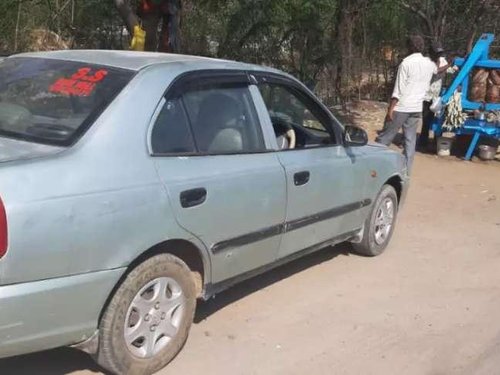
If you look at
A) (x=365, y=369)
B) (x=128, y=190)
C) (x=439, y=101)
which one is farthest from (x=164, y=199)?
(x=439, y=101)

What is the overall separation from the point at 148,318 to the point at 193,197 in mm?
664

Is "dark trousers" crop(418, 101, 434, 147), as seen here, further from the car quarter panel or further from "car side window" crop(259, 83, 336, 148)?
the car quarter panel

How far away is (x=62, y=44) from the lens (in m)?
12.6

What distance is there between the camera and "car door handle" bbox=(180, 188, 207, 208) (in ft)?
12.7

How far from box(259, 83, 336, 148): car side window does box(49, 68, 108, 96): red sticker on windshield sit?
1365 mm

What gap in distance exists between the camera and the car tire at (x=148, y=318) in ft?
11.9

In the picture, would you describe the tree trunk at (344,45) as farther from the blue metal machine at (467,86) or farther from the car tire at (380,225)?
the car tire at (380,225)

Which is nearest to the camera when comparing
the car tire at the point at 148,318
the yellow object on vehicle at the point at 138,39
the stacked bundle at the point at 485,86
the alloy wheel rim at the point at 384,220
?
the car tire at the point at 148,318

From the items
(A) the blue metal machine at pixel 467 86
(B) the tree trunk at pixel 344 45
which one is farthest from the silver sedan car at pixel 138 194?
(B) the tree trunk at pixel 344 45

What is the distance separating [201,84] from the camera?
4320 mm

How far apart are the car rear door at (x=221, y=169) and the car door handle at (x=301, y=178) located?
149mm

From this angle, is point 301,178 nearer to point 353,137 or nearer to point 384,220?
point 353,137

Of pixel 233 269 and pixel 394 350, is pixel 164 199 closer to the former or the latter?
pixel 233 269

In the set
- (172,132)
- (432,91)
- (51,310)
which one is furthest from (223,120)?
(432,91)
